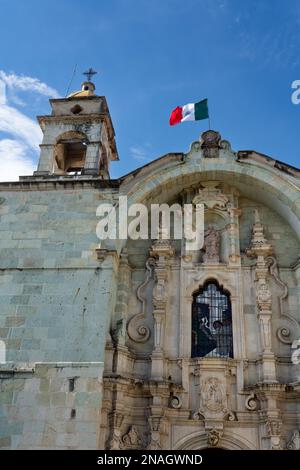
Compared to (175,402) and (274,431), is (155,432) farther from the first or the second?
(274,431)

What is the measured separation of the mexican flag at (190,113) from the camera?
15.5 metres

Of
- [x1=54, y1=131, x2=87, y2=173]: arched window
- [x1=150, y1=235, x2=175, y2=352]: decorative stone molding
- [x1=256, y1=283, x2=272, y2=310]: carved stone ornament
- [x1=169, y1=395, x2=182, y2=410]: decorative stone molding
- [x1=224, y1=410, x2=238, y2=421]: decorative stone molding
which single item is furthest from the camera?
[x1=54, y1=131, x2=87, y2=173]: arched window

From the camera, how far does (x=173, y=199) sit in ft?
49.0

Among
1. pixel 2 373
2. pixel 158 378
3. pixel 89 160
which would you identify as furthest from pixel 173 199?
pixel 2 373

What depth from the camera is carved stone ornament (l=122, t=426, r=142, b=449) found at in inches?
439

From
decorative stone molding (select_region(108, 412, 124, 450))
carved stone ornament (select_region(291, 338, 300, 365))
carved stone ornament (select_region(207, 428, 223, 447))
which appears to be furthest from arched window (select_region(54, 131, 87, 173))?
carved stone ornament (select_region(207, 428, 223, 447))

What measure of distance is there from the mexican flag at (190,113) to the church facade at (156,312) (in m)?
1.09

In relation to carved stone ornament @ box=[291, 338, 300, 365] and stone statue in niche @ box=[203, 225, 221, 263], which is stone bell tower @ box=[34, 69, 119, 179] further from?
carved stone ornament @ box=[291, 338, 300, 365]

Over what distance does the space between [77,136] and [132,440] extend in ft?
32.2

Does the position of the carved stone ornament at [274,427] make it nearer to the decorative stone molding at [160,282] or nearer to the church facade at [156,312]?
the church facade at [156,312]

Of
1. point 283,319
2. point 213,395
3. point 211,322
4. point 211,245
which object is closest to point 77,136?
point 211,245

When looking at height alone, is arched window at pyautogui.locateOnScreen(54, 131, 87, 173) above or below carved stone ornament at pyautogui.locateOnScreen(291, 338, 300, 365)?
above

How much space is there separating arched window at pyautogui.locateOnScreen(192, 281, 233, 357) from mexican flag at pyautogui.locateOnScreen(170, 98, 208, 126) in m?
5.37
